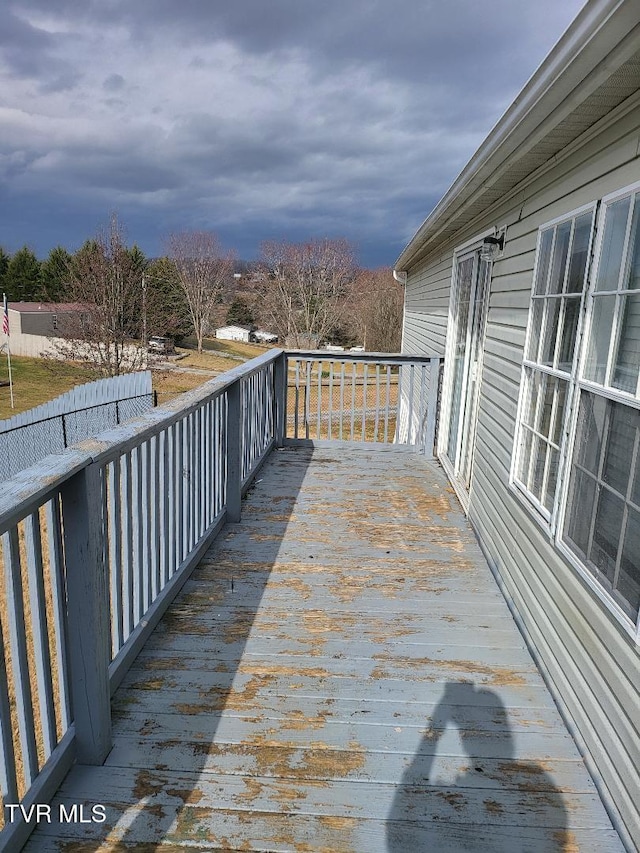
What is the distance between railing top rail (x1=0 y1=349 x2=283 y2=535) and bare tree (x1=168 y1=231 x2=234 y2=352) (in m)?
36.4

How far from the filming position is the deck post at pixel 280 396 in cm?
575

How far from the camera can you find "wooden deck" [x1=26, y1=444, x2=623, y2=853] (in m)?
1.46

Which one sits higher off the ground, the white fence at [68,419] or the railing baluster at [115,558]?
the railing baluster at [115,558]

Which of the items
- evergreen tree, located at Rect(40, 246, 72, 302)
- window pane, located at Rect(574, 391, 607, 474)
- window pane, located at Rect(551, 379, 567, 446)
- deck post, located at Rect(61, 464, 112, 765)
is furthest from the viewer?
evergreen tree, located at Rect(40, 246, 72, 302)

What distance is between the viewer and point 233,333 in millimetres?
49062

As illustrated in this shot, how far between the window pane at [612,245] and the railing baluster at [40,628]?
194cm

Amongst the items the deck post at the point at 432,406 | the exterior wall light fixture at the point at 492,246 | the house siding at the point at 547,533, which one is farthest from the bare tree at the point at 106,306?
the exterior wall light fixture at the point at 492,246

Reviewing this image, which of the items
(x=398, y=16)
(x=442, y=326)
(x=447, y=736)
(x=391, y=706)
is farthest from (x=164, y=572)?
(x=398, y=16)

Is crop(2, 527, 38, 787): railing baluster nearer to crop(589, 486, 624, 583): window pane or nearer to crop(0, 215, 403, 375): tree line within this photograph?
crop(589, 486, 624, 583): window pane

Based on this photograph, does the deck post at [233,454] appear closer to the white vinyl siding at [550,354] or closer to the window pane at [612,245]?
the white vinyl siding at [550,354]

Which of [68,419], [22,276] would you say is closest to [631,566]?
[68,419]

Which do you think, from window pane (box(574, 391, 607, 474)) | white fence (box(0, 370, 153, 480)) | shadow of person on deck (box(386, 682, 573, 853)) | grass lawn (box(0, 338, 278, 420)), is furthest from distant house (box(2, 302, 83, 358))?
shadow of person on deck (box(386, 682, 573, 853))

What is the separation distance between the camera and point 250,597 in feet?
8.92

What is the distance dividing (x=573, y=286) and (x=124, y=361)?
17.0 meters
